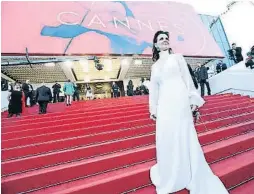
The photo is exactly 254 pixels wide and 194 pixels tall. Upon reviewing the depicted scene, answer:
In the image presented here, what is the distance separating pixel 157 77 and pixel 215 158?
5.35 feet

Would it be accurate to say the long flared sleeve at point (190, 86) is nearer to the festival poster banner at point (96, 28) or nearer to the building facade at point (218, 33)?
the festival poster banner at point (96, 28)

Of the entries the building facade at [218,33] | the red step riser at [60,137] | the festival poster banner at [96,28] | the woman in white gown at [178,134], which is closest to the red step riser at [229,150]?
the woman in white gown at [178,134]

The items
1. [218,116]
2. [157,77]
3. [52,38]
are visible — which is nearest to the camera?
[157,77]

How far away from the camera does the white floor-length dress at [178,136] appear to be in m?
2.22

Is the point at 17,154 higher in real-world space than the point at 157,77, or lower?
lower

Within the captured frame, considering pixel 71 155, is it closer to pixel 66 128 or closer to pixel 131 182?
pixel 131 182

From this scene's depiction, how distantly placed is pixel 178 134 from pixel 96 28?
11.6 metres

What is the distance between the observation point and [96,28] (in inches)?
510

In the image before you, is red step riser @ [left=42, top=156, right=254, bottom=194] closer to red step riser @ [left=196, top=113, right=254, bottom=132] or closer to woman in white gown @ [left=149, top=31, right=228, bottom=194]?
woman in white gown @ [left=149, top=31, right=228, bottom=194]

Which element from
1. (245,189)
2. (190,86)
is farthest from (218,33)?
(190,86)

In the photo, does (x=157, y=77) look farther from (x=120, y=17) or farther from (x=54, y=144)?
(x=120, y=17)

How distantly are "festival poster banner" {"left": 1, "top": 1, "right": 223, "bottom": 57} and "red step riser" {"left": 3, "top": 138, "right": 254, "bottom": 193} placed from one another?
9066 millimetres

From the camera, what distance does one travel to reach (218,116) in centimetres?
552

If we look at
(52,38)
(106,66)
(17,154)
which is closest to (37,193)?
(17,154)
